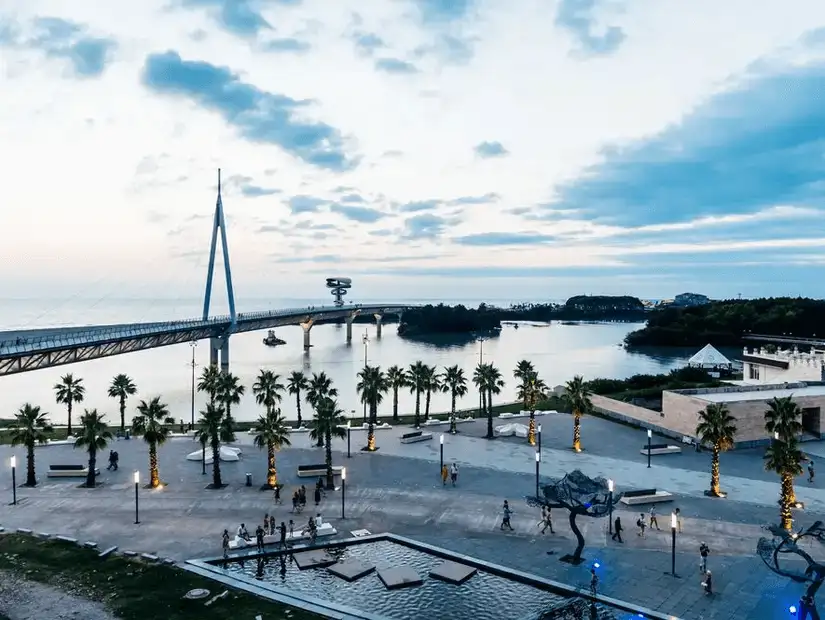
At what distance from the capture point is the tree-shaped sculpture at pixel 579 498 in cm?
2222

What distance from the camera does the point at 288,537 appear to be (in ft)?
81.4

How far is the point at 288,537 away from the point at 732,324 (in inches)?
5720

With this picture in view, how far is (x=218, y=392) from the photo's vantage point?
43.6 metres

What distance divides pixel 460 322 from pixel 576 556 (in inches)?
6870

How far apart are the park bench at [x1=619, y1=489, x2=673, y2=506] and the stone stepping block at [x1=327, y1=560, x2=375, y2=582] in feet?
45.6

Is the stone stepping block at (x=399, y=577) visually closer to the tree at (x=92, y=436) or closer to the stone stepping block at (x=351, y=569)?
the stone stepping block at (x=351, y=569)

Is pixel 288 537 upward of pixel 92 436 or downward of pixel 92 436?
downward


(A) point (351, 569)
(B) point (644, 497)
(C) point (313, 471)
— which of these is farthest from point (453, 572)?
(C) point (313, 471)

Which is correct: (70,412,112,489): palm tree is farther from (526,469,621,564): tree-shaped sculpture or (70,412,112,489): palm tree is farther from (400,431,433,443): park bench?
(526,469,621,564): tree-shaped sculpture

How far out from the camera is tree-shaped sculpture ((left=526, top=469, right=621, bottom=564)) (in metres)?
22.2

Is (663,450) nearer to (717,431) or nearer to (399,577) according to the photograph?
(717,431)

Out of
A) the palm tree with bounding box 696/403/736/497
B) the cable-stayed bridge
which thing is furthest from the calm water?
the palm tree with bounding box 696/403/736/497

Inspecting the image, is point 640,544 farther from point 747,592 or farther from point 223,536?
point 223,536

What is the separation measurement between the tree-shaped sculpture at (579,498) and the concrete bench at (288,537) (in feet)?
28.4
